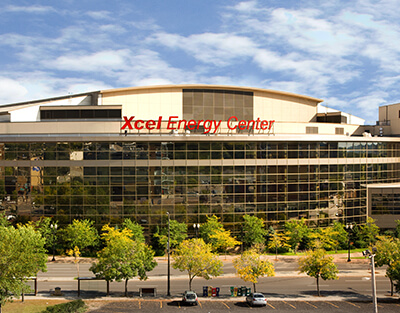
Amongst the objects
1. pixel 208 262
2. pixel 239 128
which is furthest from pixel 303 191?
pixel 208 262

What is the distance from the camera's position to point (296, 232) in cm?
7294

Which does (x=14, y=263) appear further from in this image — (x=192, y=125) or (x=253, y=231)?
(x=192, y=125)

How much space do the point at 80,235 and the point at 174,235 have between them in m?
15.3

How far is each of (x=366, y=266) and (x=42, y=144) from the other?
5858cm

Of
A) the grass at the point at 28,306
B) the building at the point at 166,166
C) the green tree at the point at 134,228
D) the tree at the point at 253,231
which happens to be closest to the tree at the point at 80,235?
the building at the point at 166,166

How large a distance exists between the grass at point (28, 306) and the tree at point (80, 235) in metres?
→ 20.5

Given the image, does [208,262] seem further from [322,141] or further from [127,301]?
[322,141]

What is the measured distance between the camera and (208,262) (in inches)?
1981

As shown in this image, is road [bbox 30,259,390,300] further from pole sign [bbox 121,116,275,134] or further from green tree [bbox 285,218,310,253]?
pole sign [bbox 121,116,275,134]

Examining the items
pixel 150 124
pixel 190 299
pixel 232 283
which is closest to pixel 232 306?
pixel 190 299

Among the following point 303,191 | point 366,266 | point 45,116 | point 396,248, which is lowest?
point 366,266

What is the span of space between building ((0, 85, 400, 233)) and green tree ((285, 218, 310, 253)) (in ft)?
11.9

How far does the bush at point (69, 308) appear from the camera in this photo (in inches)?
1635

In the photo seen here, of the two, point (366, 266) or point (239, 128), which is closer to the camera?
point (366, 266)
